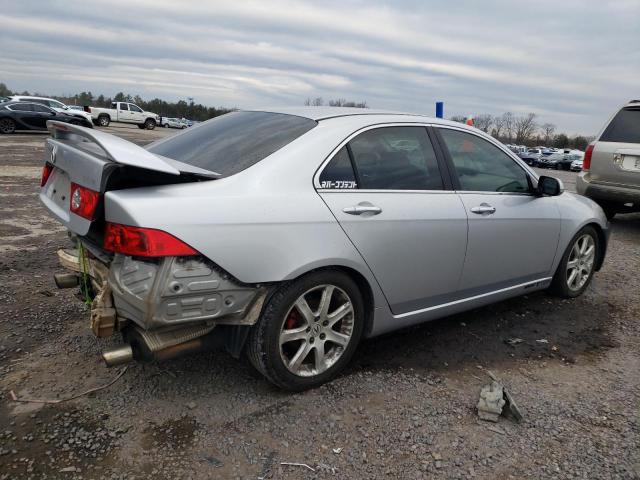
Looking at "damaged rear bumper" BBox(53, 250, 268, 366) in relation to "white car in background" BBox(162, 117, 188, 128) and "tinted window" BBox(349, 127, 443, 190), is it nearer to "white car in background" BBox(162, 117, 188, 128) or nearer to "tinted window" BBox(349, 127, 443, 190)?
"tinted window" BBox(349, 127, 443, 190)

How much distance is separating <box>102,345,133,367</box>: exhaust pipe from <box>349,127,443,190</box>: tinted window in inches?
61.6

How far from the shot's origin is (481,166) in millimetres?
3822

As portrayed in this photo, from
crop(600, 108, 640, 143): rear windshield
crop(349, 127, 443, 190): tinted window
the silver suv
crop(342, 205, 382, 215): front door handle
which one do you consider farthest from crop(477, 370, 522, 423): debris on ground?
crop(600, 108, 640, 143): rear windshield

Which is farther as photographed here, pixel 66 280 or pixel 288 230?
pixel 66 280

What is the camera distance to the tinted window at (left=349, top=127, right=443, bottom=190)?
10.3 feet

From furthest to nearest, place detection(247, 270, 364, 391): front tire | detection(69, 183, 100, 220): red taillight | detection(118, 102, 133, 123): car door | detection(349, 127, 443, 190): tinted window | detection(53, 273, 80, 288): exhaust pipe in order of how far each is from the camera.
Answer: detection(118, 102, 133, 123): car door → detection(53, 273, 80, 288): exhaust pipe → detection(349, 127, 443, 190): tinted window → detection(247, 270, 364, 391): front tire → detection(69, 183, 100, 220): red taillight

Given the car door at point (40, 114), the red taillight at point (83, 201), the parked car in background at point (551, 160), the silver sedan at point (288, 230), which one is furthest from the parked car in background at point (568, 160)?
the red taillight at point (83, 201)

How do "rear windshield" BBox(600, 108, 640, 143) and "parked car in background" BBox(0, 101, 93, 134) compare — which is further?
"parked car in background" BBox(0, 101, 93, 134)

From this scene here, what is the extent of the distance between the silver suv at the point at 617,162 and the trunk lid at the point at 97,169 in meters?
6.86

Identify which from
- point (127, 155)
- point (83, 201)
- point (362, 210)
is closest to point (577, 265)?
point (362, 210)

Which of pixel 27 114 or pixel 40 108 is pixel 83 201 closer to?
pixel 27 114

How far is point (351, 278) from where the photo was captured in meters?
3.05

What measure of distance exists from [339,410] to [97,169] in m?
1.77

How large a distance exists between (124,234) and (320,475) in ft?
4.64
